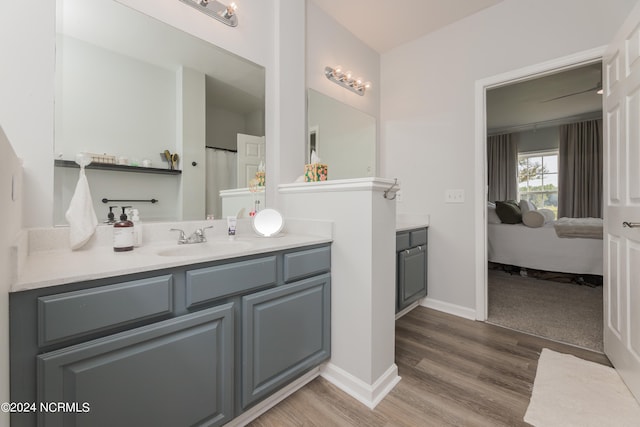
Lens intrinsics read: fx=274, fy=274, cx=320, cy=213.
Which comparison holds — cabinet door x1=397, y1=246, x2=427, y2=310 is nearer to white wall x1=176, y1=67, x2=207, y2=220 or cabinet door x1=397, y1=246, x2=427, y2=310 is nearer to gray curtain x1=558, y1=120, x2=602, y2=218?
white wall x1=176, y1=67, x2=207, y2=220

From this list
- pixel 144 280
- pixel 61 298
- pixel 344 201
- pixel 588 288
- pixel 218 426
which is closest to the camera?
pixel 61 298

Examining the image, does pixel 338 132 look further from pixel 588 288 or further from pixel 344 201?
pixel 588 288

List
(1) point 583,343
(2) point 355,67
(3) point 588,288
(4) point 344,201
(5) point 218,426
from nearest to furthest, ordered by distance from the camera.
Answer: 1. (5) point 218,426
2. (4) point 344,201
3. (1) point 583,343
4. (2) point 355,67
5. (3) point 588,288

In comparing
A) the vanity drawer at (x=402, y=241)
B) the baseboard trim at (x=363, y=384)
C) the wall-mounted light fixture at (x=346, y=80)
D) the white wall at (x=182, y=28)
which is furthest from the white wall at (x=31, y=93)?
the vanity drawer at (x=402, y=241)

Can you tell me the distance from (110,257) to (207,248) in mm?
488

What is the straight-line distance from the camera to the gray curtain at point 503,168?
6473mm

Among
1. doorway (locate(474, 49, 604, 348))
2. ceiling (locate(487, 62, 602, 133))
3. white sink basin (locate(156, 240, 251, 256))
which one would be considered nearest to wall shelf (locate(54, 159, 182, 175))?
white sink basin (locate(156, 240, 251, 256))

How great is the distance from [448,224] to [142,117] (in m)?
2.49

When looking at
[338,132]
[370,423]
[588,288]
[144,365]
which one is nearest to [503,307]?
[588,288]

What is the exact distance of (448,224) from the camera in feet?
8.44

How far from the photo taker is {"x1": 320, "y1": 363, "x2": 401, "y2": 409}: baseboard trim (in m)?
1.42

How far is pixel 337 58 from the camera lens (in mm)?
2555

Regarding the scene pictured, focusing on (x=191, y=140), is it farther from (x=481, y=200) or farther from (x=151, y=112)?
(x=481, y=200)

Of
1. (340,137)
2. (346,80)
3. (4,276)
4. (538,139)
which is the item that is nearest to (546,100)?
(538,139)
